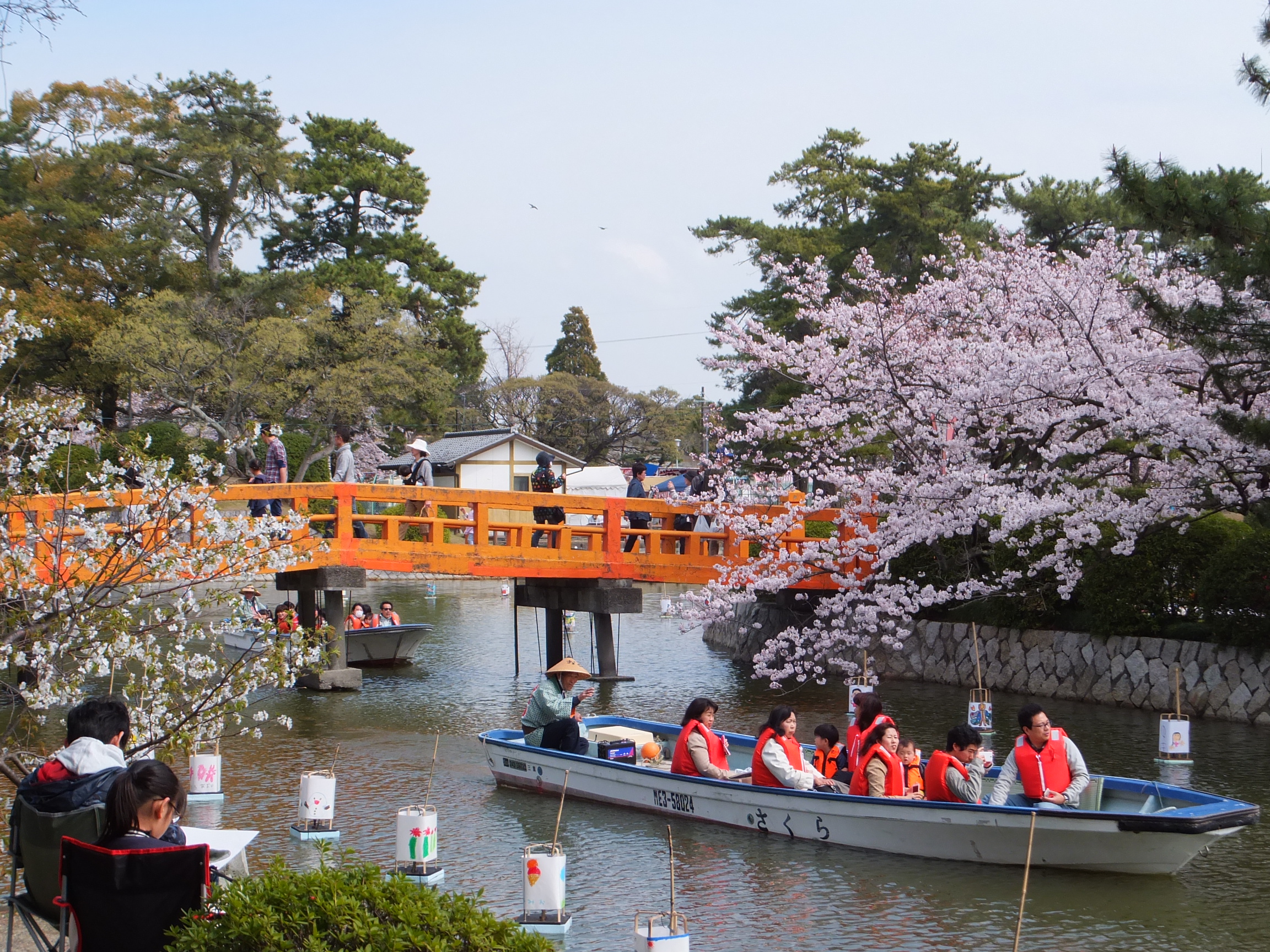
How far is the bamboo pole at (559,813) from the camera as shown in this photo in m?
8.56

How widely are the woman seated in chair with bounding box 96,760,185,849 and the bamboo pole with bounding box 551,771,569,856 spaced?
116 inches

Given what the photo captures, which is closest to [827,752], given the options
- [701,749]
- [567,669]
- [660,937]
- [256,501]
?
[701,749]

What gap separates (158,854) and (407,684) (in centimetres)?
1586

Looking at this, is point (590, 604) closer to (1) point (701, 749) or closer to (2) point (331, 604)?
(2) point (331, 604)

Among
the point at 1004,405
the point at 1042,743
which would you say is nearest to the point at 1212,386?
the point at 1004,405

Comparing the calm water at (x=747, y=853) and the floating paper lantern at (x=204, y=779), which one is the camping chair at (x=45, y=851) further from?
the floating paper lantern at (x=204, y=779)

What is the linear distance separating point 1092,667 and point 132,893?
51.5ft

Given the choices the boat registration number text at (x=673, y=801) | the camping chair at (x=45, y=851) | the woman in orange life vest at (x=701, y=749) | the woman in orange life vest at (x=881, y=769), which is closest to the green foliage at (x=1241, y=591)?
the woman in orange life vest at (x=881, y=769)

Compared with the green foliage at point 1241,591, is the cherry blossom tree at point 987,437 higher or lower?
higher

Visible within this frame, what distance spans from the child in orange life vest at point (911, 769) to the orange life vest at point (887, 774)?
Result: 0.11 meters

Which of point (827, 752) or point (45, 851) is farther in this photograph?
point (827, 752)

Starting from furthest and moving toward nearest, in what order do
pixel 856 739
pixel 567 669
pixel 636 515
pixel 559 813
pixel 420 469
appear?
pixel 636 515 < pixel 420 469 < pixel 567 669 < pixel 856 739 < pixel 559 813

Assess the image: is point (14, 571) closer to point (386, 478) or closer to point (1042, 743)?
point (1042, 743)

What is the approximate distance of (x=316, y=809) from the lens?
1080 centimetres
